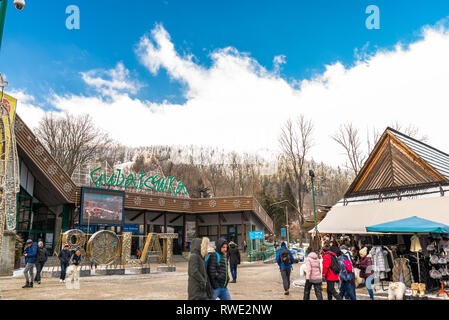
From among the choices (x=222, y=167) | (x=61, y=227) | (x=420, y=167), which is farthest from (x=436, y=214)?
(x=222, y=167)

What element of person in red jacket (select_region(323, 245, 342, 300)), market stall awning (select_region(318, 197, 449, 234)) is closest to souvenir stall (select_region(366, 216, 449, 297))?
market stall awning (select_region(318, 197, 449, 234))

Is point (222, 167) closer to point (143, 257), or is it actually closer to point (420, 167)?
point (143, 257)

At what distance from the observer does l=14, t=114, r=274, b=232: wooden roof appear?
21.4 metres

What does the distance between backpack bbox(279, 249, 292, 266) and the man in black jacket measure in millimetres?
5160

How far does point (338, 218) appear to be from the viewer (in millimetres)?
14836

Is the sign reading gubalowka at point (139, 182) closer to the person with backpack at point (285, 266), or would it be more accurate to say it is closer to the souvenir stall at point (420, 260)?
the person with backpack at point (285, 266)

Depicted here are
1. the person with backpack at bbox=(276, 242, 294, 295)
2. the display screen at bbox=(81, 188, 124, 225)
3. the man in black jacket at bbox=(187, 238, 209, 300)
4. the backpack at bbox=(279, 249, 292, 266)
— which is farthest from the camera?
the display screen at bbox=(81, 188, 124, 225)

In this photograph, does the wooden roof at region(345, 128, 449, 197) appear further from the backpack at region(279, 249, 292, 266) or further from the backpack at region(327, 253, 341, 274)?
the backpack at region(327, 253, 341, 274)

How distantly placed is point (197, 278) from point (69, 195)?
23.0 metres

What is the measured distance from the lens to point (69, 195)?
25297 mm

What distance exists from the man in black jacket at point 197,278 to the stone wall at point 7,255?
15.0 meters

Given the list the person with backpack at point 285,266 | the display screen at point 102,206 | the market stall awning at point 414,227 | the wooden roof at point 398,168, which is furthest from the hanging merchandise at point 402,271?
the display screen at point 102,206
